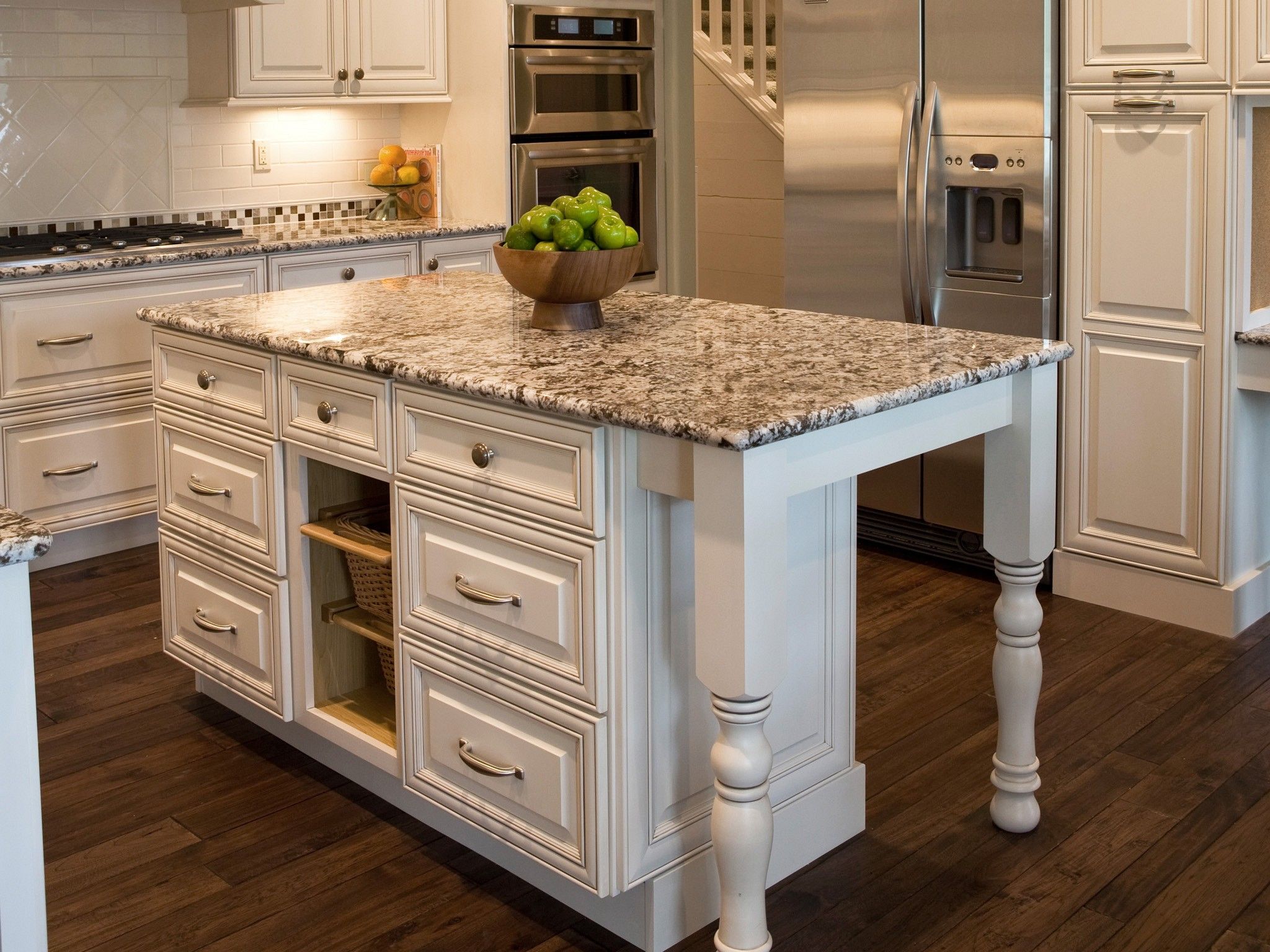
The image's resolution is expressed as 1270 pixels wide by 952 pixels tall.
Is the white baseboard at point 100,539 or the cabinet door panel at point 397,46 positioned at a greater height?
the cabinet door panel at point 397,46

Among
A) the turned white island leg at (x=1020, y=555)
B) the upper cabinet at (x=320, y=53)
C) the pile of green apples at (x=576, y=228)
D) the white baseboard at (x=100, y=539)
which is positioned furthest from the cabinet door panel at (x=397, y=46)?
the turned white island leg at (x=1020, y=555)

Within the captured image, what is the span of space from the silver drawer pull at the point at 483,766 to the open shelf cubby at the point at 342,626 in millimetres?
365

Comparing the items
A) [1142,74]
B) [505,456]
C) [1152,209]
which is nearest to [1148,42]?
[1142,74]

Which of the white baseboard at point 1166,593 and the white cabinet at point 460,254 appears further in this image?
the white cabinet at point 460,254

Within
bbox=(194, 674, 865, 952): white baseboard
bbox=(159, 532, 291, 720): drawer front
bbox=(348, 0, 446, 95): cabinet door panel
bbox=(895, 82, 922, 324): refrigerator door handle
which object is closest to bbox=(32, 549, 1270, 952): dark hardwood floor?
bbox=(194, 674, 865, 952): white baseboard

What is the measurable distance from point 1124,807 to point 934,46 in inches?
84.5

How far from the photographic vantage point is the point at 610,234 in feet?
8.15

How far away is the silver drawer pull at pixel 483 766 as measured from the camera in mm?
2275

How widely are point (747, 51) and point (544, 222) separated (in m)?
3.40

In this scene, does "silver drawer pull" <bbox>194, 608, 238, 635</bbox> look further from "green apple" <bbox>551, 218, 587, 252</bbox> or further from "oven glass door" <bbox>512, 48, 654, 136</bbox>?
"oven glass door" <bbox>512, 48, 654, 136</bbox>

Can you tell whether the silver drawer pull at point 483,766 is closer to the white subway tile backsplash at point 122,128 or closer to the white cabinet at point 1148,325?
the white cabinet at point 1148,325

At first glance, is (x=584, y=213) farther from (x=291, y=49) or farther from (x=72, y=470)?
(x=291, y=49)

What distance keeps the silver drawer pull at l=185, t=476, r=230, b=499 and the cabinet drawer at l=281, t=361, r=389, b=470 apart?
28 cm

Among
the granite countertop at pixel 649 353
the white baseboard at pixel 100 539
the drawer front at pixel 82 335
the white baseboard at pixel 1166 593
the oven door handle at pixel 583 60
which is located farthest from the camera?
the oven door handle at pixel 583 60
